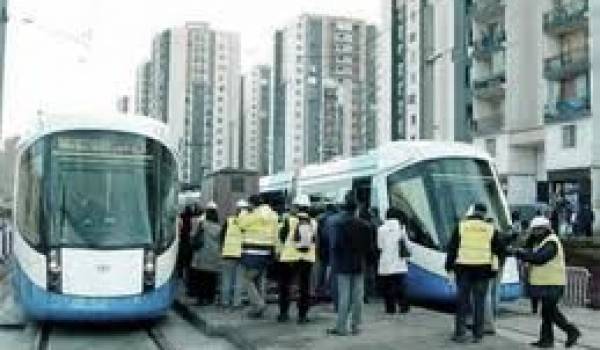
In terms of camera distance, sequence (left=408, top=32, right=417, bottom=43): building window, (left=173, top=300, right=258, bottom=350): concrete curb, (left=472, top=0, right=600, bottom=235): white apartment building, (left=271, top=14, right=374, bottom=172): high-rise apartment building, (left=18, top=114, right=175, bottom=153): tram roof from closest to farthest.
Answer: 1. (left=173, top=300, right=258, bottom=350): concrete curb
2. (left=18, top=114, right=175, bottom=153): tram roof
3. (left=472, top=0, right=600, bottom=235): white apartment building
4. (left=271, top=14, right=374, bottom=172): high-rise apartment building
5. (left=408, top=32, right=417, bottom=43): building window

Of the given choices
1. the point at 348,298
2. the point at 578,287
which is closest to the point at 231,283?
the point at 348,298

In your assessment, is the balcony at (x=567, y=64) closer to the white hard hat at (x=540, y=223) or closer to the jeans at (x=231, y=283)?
the jeans at (x=231, y=283)

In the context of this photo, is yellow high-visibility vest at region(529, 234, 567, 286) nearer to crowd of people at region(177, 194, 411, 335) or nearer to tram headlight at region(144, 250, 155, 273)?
crowd of people at region(177, 194, 411, 335)

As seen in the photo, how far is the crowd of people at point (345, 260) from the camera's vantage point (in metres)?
13.9

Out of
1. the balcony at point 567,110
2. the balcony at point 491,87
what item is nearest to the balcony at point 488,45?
the balcony at point 491,87

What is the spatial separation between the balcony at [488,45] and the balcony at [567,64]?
22.8 feet

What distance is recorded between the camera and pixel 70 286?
15.6 metres

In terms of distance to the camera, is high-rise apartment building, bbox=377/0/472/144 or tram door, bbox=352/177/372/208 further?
high-rise apartment building, bbox=377/0/472/144

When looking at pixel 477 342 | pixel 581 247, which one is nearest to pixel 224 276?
pixel 477 342

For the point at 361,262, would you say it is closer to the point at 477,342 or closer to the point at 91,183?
the point at 477,342

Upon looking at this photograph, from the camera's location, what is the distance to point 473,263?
1390cm

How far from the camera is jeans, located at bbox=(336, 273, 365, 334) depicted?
47.7ft

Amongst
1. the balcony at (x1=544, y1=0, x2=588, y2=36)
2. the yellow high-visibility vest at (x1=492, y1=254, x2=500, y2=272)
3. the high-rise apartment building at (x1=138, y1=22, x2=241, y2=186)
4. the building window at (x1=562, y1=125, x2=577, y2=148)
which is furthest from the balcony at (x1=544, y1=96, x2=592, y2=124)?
the yellow high-visibility vest at (x1=492, y1=254, x2=500, y2=272)

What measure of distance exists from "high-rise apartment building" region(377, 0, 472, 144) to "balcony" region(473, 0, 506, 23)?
2.20 metres
